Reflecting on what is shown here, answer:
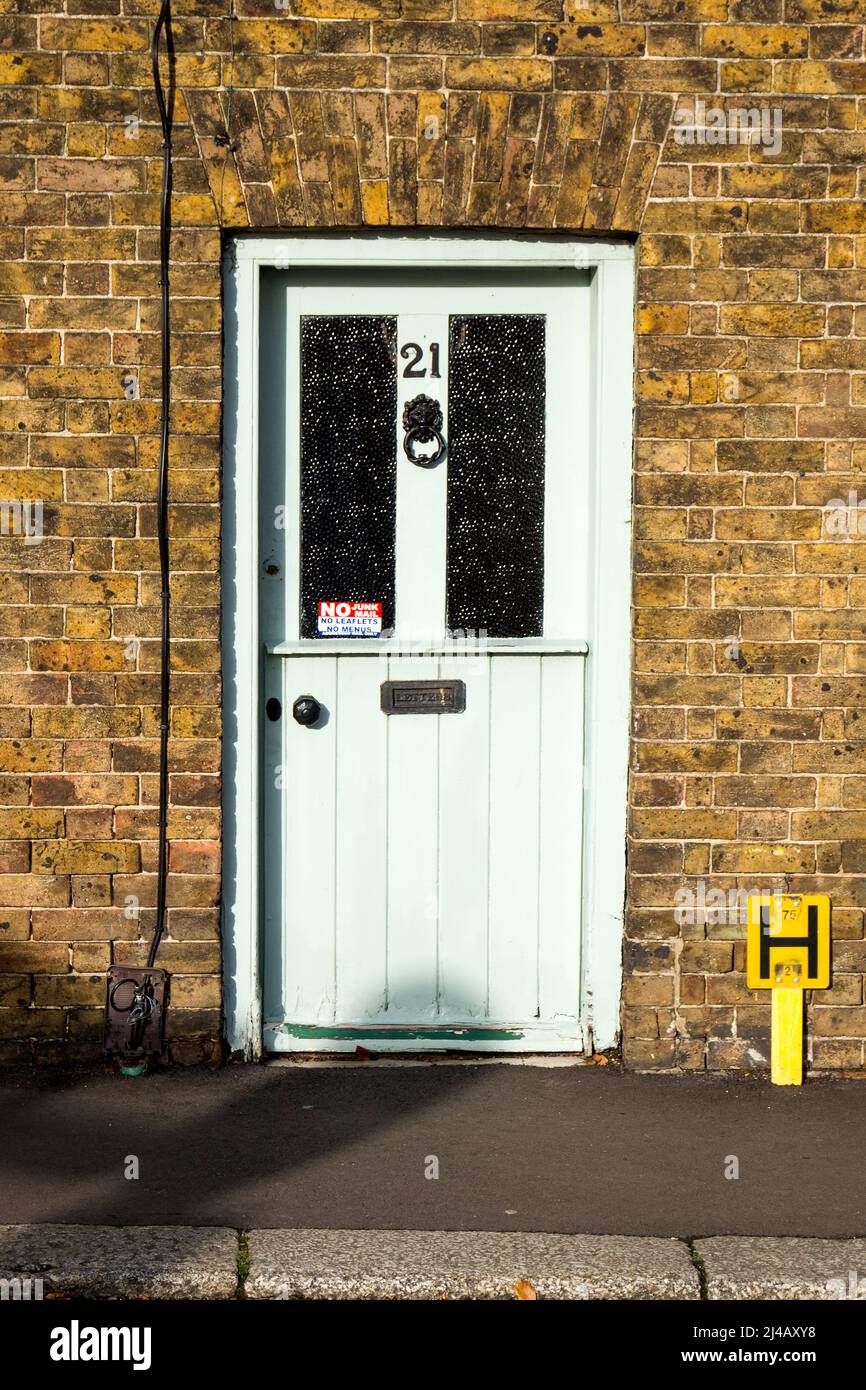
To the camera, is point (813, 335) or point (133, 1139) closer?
point (133, 1139)

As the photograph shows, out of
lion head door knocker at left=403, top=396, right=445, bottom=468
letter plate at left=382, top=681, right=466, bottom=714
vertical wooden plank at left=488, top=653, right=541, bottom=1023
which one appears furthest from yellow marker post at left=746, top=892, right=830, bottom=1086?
lion head door knocker at left=403, top=396, right=445, bottom=468

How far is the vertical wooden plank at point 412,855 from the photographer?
214 inches

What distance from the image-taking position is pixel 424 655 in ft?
17.8

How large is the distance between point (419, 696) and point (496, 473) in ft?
2.73

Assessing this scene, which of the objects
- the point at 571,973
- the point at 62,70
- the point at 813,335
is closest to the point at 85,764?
the point at 571,973

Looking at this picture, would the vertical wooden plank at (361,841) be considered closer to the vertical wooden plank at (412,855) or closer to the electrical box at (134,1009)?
the vertical wooden plank at (412,855)

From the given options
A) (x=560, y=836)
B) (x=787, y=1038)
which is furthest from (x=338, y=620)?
(x=787, y=1038)

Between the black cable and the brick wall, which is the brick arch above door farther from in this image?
the black cable

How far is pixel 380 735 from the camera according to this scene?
544 cm

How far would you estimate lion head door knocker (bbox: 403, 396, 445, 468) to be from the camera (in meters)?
5.37

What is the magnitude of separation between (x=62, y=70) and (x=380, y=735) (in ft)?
8.09

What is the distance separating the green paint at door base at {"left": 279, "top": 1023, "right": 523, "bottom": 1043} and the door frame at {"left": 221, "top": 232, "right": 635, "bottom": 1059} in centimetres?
18

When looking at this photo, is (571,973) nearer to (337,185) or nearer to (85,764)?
(85,764)

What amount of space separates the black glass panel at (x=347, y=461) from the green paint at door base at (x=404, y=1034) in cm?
142
